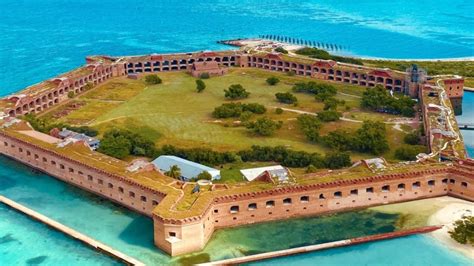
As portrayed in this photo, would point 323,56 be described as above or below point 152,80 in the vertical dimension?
above

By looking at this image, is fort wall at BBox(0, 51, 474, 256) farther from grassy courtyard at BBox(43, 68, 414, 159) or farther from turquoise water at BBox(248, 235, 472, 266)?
grassy courtyard at BBox(43, 68, 414, 159)

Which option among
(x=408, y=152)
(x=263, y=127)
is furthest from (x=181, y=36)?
(x=408, y=152)

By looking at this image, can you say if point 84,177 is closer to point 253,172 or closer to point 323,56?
point 253,172

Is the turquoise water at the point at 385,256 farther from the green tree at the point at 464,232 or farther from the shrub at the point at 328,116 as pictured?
the shrub at the point at 328,116

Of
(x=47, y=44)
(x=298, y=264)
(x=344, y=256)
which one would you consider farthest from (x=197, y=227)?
(x=47, y=44)

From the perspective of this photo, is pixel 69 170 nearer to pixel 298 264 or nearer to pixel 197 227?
pixel 197 227

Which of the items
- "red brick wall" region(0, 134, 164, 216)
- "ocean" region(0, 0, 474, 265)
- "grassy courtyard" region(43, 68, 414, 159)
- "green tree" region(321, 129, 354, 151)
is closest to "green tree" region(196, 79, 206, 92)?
"grassy courtyard" region(43, 68, 414, 159)
